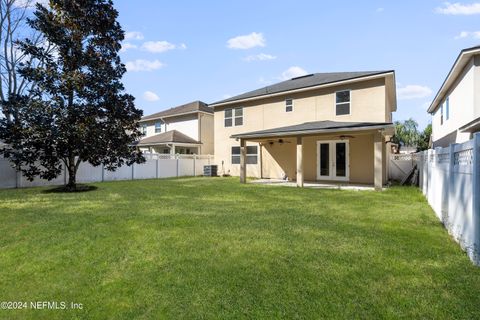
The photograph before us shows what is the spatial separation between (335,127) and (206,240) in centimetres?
923

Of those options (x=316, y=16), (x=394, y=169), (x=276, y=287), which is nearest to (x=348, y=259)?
(x=276, y=287)

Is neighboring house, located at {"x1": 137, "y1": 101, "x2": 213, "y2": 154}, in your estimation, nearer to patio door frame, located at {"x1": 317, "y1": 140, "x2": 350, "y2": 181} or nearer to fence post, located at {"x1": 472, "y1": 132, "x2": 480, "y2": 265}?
patio door frame, located at {"x1": 317, "y1": 140, "x2": 350, "y2": 181}

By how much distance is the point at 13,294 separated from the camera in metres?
3.11

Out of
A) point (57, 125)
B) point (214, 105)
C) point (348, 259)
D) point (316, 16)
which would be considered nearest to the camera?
point (348, 259)

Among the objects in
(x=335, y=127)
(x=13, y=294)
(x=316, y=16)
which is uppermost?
(x=316, y=16)

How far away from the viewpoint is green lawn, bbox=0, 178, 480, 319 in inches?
108

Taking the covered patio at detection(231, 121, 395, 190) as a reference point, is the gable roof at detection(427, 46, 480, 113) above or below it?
above

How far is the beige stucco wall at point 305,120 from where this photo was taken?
1430 centimetres

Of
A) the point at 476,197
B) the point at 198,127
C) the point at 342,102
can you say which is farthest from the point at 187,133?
the point at 476,197

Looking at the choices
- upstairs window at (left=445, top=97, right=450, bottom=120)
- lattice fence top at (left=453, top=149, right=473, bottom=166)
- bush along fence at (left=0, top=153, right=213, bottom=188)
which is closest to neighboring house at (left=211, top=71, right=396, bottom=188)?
upstairs window at (left=445, top=97, right=450, bottom=120)

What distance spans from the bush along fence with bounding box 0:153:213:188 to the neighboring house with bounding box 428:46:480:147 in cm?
1664

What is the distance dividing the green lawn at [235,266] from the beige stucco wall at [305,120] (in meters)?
8.18

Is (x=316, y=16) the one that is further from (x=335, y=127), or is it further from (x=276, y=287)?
(x=276, y=287)

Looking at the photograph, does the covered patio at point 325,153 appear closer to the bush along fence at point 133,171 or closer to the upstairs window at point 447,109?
the upstairs window at point 447,109
